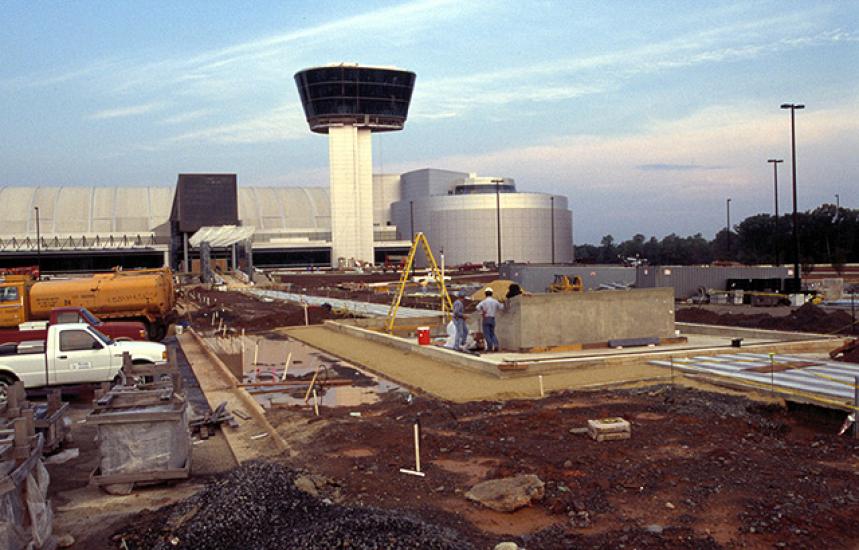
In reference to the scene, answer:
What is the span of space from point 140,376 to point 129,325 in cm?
871

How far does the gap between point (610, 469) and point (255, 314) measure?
34.5m

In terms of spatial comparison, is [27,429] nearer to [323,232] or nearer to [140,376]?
[140,376]

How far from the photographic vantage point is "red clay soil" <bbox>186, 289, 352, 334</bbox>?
36.8 meters

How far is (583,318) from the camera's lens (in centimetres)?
2112

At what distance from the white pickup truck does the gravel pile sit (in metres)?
8.67

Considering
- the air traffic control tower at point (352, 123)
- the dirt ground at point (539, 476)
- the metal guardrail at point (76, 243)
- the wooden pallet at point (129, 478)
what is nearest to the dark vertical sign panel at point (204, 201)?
the metal guardrail at point (76, 243)

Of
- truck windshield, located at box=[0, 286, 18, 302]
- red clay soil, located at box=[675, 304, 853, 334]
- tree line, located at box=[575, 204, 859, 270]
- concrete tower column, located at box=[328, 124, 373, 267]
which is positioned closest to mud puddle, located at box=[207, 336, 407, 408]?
truck windshield, located at box=[0, 286, 18, 302]

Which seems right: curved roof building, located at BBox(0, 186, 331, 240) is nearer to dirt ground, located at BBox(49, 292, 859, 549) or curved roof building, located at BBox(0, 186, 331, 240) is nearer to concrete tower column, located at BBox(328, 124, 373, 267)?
concrete tower column, located at BBox(328, 124, 373, 267)

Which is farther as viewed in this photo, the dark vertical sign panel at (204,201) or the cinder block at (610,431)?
the dark vertical sign panel at (204,201)

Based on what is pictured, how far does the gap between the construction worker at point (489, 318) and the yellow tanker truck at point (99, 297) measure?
15172 mm

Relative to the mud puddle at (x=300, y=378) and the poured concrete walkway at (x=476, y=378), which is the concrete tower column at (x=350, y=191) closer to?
the mud puddle at (x=300, y=378)

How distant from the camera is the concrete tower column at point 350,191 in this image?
372 ft

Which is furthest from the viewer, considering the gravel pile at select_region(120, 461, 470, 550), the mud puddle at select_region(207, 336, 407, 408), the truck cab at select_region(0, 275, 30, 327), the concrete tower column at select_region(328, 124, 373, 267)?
the concrete tower column at select_region(328, 124, 373, 267)

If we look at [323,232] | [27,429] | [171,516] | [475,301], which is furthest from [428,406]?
[323,232]
